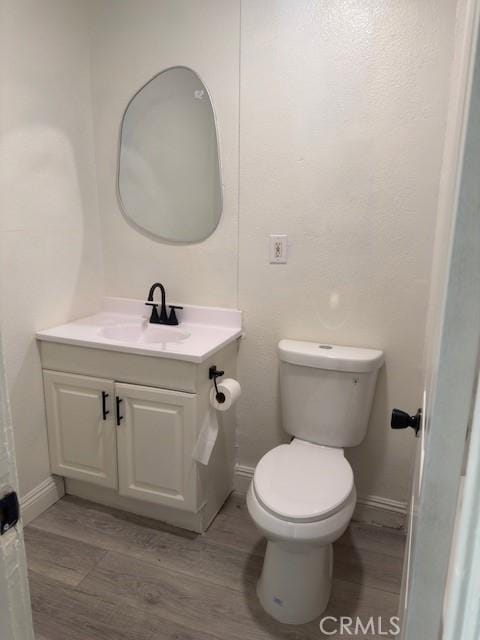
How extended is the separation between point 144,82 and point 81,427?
1592mm

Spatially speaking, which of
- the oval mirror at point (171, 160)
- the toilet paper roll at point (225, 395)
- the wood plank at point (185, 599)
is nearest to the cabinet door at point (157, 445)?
the toilet paper roll at point (225, 395)

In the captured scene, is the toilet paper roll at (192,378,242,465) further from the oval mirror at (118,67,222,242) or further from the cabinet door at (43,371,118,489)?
the oval mirror at (118,67,222,242)

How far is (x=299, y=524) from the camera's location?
1.44 m

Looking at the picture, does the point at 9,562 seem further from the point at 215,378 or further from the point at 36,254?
the point at 36,254

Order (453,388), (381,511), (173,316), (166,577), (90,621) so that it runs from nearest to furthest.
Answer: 1. (453,388)
2. (90,621)
3. (166,577)
4. (381,511)
5. (173,316)

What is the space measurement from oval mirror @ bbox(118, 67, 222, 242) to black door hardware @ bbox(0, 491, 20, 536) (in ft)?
5.33

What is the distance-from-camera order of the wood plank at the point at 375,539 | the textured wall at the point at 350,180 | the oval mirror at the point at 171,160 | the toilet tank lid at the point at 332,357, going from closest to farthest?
the textured wall at the point at 350,180
the toilet tank lid at the point at 332,357
the wood plank at the point at 375,539
the oval mirror at the point at 171,160

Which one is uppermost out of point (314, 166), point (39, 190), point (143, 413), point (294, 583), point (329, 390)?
point (314, 166)

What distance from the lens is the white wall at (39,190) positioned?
1807mm

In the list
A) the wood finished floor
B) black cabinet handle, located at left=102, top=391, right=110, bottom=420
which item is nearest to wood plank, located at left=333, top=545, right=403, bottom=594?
the wood finished floor

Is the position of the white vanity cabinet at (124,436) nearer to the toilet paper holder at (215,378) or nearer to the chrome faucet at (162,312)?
the toilet paper holder at (215,378)

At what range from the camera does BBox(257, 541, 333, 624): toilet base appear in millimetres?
1567
